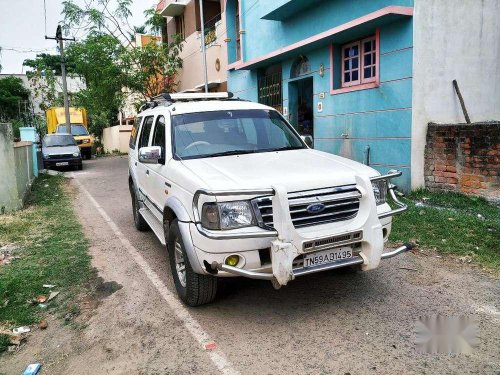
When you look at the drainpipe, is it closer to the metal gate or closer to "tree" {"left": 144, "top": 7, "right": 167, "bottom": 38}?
the metal gate

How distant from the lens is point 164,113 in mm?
5301

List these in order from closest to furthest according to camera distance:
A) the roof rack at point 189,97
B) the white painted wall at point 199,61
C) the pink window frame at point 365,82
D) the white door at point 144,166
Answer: the white door at point 144,166 < the roof rack at point 189,97 < the pink window frame at point 365,82 < the white painted wall at point 199,61

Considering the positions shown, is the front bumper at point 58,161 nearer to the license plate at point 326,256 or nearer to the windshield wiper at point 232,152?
the windshield wiper at point 232,152

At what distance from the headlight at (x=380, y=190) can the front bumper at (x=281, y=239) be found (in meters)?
0.36

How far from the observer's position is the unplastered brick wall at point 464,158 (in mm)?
7371

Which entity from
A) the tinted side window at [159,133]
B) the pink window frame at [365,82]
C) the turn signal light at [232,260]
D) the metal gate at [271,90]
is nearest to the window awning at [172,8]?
the metal gate at [271,90]

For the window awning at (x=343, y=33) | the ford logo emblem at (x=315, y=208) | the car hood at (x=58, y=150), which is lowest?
the ford logo emblem at (x=315, y=208)

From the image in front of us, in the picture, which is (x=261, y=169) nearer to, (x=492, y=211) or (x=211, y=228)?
(x=211, y=228)

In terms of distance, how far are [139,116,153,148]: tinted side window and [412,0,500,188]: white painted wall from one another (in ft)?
16.6

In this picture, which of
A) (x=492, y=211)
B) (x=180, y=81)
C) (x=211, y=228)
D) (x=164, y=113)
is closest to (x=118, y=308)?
(x=211, y=228)

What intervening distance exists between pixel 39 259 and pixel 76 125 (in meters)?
21.5

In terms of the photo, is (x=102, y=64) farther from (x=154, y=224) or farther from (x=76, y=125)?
(x=154, y=224)

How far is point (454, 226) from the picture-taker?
249 inches

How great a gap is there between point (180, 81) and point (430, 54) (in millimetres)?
14956
